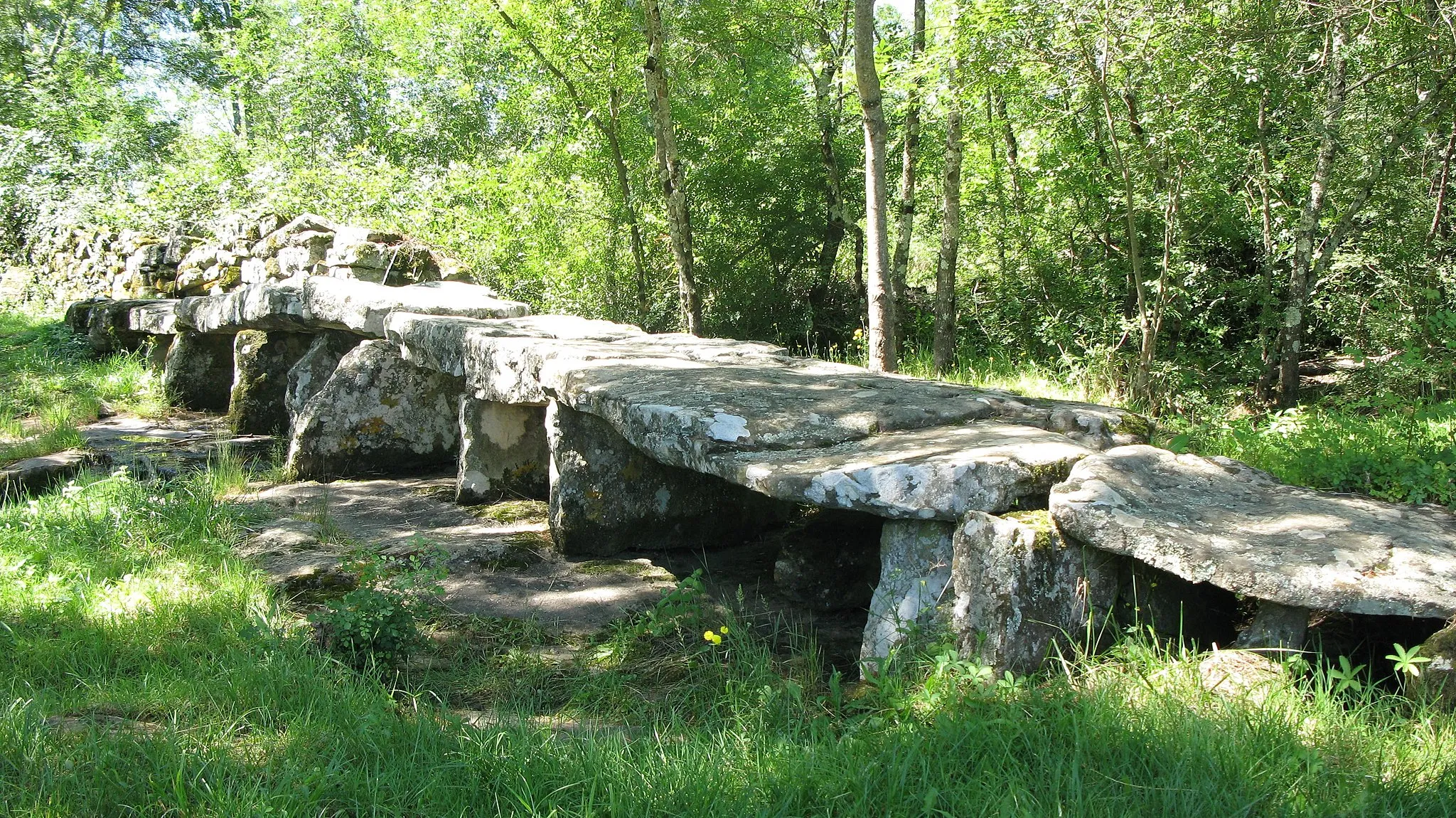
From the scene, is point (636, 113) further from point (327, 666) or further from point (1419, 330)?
point (327, 666)

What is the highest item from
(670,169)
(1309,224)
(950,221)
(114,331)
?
(670,169)

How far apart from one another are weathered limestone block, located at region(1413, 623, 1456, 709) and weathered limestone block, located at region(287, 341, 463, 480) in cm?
631

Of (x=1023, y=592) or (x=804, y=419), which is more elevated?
(x=804, y=419)

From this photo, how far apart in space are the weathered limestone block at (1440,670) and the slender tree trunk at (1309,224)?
5.66 metres

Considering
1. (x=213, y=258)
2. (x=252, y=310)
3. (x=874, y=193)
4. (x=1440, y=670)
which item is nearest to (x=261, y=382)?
(x=252, y=310)

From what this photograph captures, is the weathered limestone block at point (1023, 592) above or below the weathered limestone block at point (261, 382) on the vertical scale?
below

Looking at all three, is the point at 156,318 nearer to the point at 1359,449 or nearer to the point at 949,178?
the point at 949,178

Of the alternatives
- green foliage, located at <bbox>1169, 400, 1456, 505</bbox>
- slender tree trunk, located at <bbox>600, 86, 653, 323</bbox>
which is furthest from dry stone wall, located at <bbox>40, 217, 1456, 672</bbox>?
slender tree trunk, located at <bbox>600, 86, 653, 323</bbox>

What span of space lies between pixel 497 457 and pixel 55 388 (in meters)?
6.14

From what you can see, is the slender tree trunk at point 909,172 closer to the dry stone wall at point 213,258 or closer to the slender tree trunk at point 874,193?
the slender tree trunk at point 874,193

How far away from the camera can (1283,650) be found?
2973 millimetres

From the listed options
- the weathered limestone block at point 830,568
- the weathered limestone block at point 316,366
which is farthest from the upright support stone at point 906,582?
the weathered limestone block at point 316,366

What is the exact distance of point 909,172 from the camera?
10281 mm

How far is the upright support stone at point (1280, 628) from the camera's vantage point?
10.0 feet
